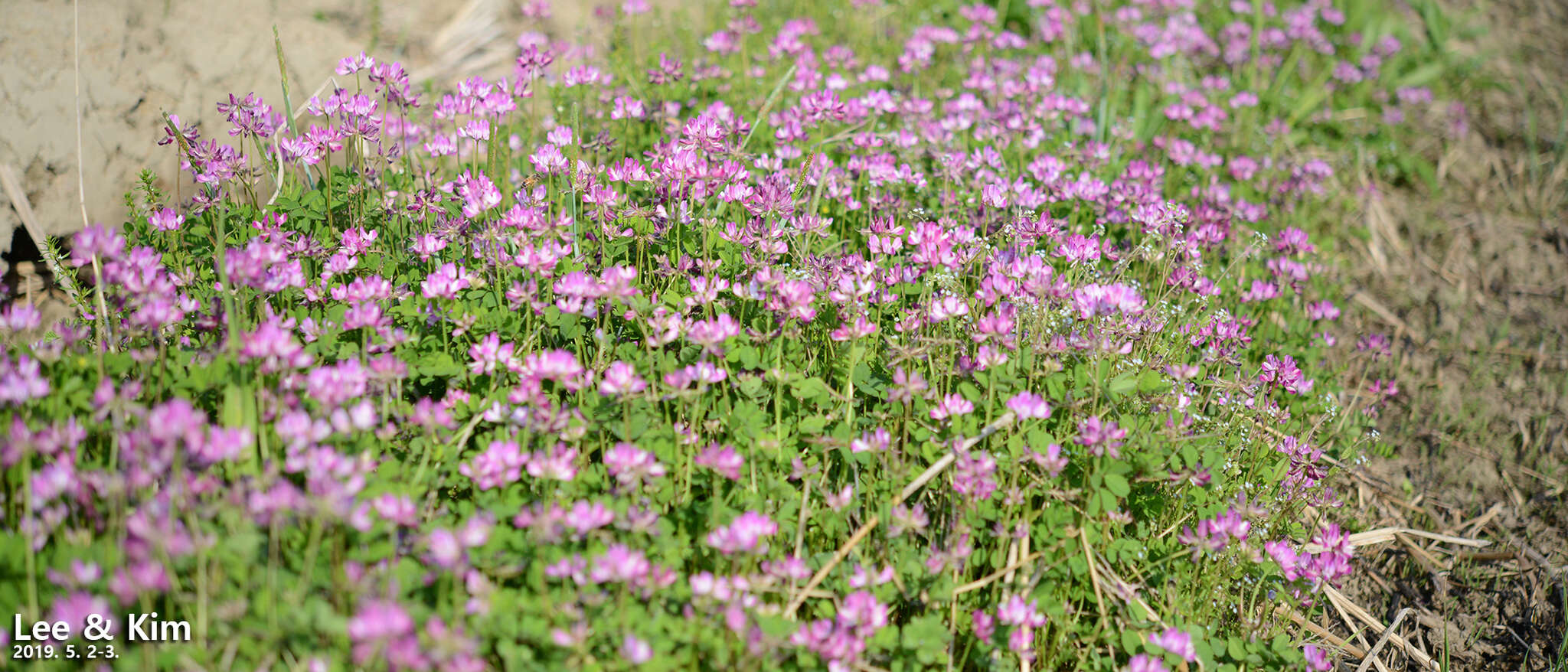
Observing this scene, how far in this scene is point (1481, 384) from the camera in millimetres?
4520

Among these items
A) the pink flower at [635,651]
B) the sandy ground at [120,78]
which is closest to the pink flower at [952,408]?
the pink flower at [635,651]

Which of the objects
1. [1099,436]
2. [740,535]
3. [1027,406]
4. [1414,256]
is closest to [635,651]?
[740,535]

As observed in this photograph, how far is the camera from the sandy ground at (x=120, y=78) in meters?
3.82

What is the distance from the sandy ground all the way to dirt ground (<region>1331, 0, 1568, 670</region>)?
5.26 metres

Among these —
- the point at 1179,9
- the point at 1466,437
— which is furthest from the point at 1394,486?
the point at 1179,9

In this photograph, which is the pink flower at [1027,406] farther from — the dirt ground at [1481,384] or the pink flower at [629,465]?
the dirt ground at [1481,384]

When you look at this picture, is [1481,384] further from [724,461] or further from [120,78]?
[120,78]

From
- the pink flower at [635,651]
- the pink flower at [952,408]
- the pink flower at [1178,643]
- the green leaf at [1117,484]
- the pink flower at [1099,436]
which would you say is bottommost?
the pink flower at [1178,643]

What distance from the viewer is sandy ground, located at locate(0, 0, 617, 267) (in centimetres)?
382

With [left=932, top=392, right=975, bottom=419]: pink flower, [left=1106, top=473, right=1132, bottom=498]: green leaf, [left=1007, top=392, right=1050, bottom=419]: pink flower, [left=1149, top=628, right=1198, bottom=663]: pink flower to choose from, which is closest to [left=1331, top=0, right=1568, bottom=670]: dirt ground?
[left=1149, top=628, right=1198, bottom=663]: pink flower

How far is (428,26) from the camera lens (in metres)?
6.38

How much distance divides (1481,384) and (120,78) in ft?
21.5

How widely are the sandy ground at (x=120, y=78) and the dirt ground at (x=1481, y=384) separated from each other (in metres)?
5.26

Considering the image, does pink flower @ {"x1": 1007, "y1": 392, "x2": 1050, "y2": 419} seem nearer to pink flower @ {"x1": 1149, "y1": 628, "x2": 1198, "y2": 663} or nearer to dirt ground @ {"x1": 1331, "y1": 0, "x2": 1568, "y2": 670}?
pink flower @ {"x1": 1149, "y1": 628, "x2": 1198, "y2": 663}
